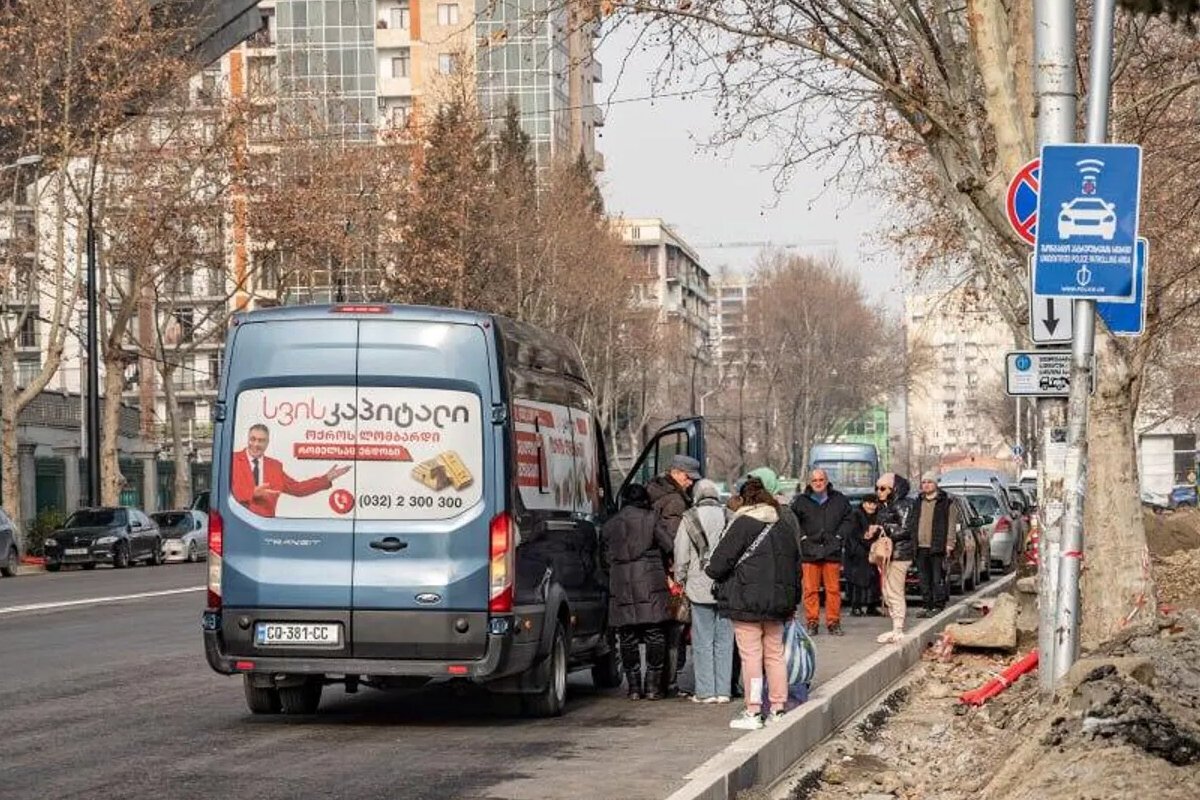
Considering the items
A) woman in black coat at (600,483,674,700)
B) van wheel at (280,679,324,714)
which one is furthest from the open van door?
van wheel at (280,679,324,714)

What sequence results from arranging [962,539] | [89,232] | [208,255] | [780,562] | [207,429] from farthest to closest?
[207,429]
[208,255]
[89,232]
[962,539]
[780,562]

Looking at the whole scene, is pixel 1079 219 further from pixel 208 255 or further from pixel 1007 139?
pixel 208 255

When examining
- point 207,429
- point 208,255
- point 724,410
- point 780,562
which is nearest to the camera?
point 780,562

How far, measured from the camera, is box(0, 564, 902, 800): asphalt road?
36.9 feet

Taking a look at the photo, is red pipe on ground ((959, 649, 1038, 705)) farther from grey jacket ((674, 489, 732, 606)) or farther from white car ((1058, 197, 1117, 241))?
white car ((1058, 197, 1117, 241))

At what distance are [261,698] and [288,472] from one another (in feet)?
6.07

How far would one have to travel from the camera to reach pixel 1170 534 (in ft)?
137

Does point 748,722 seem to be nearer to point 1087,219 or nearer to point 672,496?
point 672,496

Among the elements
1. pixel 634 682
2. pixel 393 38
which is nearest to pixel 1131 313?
pixel 634 682

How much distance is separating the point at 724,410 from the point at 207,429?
39012 mm

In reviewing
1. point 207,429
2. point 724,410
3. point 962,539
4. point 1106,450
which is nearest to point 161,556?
point 962,539

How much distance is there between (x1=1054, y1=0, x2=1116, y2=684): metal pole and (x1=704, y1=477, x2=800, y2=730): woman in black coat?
63.1 inches

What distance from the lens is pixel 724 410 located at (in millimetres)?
142125

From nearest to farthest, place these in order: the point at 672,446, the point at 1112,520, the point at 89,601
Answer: the point at 672,446
the point at 1112,520
the point at 89,601
